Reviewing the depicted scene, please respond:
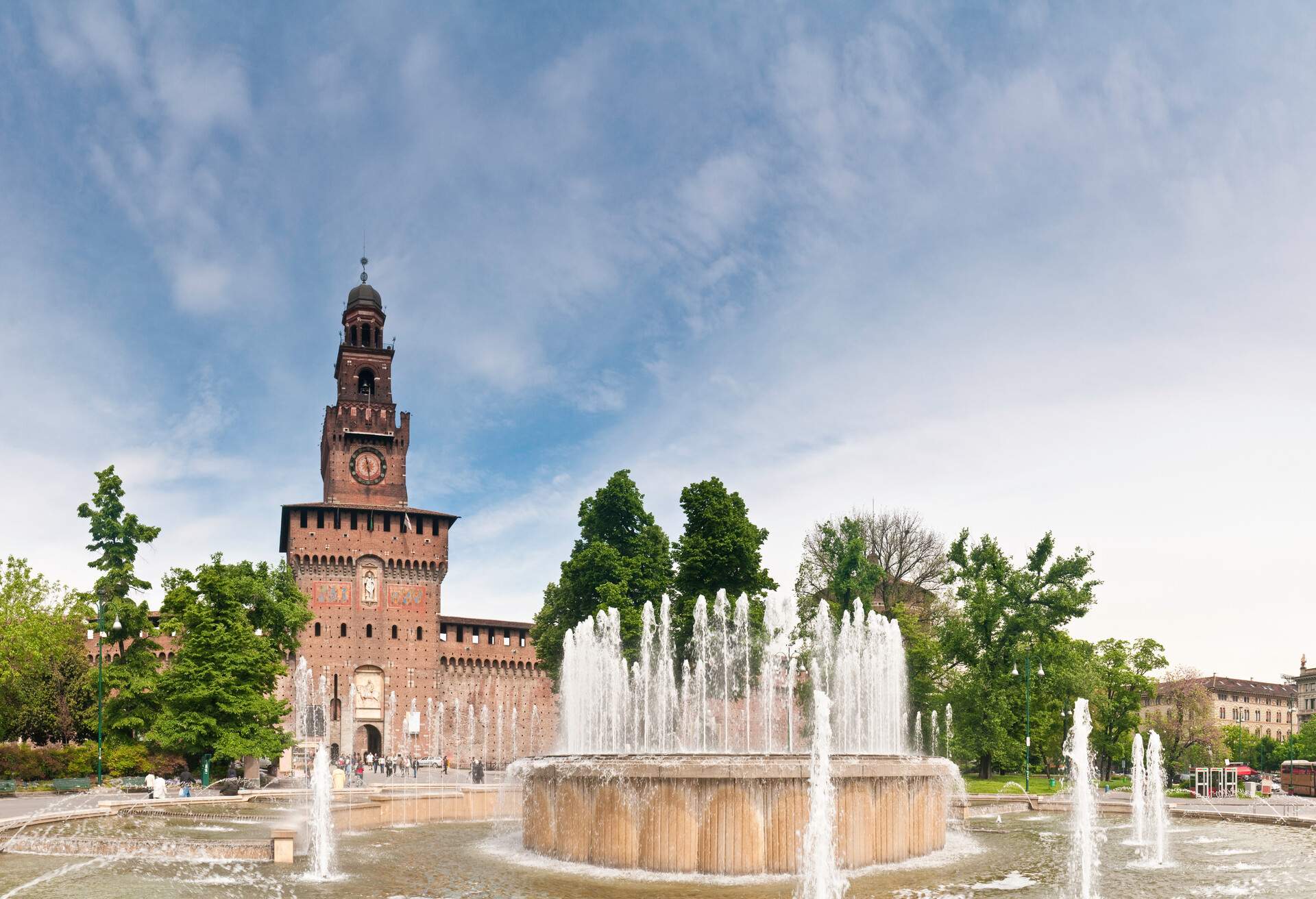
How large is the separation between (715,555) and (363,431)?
32781 millimetres

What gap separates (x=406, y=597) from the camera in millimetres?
62594

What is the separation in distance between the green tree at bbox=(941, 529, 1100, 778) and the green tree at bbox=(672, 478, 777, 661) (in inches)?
320

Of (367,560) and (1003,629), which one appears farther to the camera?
(367,560)

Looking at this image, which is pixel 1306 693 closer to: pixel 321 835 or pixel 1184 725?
pixel 1184 725

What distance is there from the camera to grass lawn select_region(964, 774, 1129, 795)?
34.6m

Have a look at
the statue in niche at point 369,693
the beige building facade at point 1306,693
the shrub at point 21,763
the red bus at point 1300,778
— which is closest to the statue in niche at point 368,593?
the statue in niche at point 369,693

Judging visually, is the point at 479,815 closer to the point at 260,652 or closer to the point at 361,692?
the point at 260,652

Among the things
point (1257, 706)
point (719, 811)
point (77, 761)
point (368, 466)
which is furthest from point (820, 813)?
point (1257, 706)

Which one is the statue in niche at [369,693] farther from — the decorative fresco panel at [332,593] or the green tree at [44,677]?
the green tree at [44,677]

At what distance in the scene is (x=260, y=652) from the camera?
38.2 metres

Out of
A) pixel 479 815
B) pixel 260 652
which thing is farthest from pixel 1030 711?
pixel 260 652

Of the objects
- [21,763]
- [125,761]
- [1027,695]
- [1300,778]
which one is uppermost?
[1027,695]

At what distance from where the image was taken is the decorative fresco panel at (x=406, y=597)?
62312mm

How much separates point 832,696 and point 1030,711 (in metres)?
9.58
